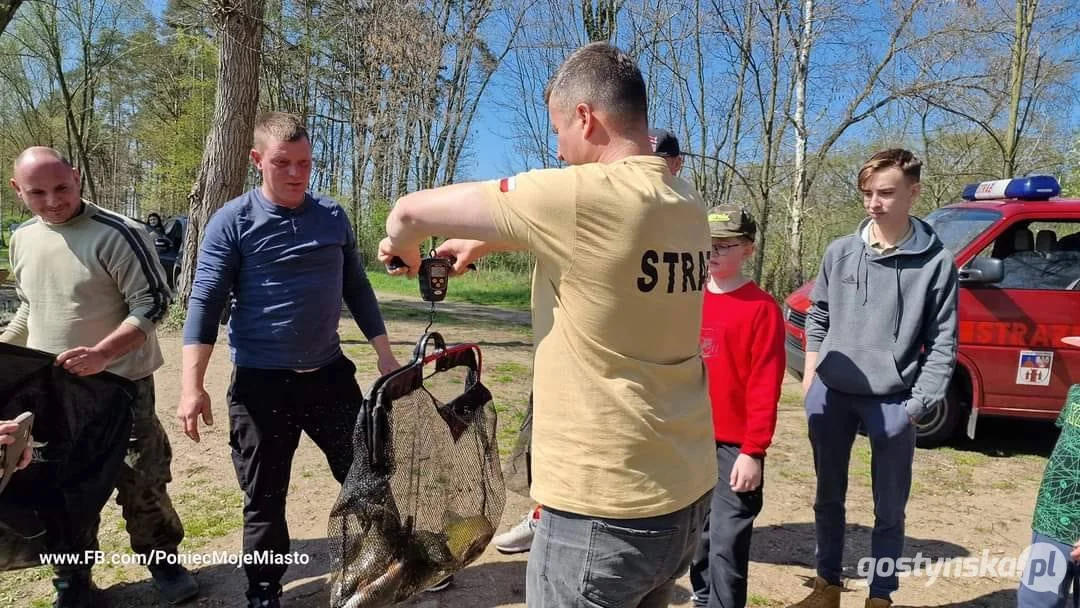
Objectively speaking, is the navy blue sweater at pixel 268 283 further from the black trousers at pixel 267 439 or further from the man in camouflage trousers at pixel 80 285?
the man in camouflage trousers at pixel 80 285

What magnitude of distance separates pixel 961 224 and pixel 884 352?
143 inches

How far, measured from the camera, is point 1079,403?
2297 millimetres

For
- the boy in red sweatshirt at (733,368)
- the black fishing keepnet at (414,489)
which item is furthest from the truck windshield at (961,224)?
the black fishing keepnet at (414,489)

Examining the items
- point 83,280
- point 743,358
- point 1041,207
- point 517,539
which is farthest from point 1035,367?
point 83,280

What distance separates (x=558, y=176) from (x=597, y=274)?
0.70 ft

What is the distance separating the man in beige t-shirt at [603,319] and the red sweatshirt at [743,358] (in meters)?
Answer: 1.09

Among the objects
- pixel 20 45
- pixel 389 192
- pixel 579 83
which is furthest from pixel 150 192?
pixel 579 83

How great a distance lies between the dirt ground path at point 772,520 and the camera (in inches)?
124

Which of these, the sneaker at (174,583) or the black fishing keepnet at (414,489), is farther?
the sneaker at (174,583)

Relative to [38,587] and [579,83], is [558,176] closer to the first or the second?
[579,83]

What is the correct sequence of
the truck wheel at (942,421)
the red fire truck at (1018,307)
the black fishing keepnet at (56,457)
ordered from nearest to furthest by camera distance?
the black fishing keepnet at (56,457)
the red fire truck at (1018,307)
the truck wheel at (942,421)

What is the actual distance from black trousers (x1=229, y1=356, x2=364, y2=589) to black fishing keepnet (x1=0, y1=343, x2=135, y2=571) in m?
0.50

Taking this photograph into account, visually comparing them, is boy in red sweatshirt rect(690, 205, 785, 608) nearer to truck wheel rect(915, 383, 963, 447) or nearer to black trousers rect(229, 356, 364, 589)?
black trousers rect(229, 356, 364, 589)

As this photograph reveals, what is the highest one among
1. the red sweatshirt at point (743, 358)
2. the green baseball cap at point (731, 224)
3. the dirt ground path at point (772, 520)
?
the green baseball cap at point (731, 224)
